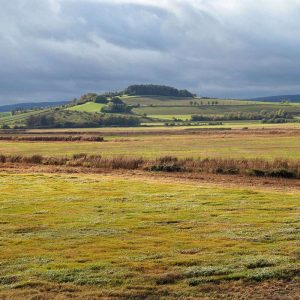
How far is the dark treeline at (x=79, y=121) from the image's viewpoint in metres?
169

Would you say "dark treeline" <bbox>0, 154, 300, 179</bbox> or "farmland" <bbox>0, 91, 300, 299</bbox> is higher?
"farmland" <bbox>0, 91, 300, 299</bbox>

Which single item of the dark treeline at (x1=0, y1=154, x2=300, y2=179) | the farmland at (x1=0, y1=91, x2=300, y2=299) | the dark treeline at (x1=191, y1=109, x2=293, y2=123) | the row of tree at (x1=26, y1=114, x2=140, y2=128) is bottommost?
the dark treeline at (x1=191, y1=109, x2=293, y2=123)

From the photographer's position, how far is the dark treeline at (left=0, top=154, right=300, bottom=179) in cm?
4362

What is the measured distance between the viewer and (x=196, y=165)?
4794 centimetres

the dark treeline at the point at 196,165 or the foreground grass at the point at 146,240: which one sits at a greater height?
the foreground grass at the point at 146,240

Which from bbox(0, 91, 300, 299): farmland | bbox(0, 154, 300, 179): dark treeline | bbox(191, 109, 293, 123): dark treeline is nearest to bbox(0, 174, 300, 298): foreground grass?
bbox(0, 91, 300, 299): farmland

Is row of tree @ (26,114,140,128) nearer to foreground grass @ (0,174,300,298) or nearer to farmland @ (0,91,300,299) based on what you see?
farmland @ (0,91,300,299)

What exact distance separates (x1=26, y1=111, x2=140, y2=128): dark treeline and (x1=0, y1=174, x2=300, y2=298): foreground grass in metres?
138

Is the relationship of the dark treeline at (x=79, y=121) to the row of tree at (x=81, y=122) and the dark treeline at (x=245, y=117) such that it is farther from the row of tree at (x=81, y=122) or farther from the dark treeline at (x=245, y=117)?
the dark treeline at (x=245, y=117)

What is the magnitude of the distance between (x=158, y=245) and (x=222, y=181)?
2239 cm

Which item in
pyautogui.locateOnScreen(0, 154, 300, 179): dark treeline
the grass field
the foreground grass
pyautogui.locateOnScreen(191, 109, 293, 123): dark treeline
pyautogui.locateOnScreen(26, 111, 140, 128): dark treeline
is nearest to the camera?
the foreground grass

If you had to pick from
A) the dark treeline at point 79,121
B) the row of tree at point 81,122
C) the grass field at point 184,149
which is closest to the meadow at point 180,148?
the grass field at point 184,149

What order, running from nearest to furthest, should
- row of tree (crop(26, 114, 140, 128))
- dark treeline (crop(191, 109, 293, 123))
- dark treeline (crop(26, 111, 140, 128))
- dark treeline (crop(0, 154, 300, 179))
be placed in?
dark treeline (crop(0, 154, 300, 179)) → row of tree (crop(26, 114, 140, 128)) → dark treeline (crop(26, 111, 140, 128)) → dark treeline (crop(191, 109, 293, 123))

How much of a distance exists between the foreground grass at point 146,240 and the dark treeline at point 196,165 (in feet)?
40.4
